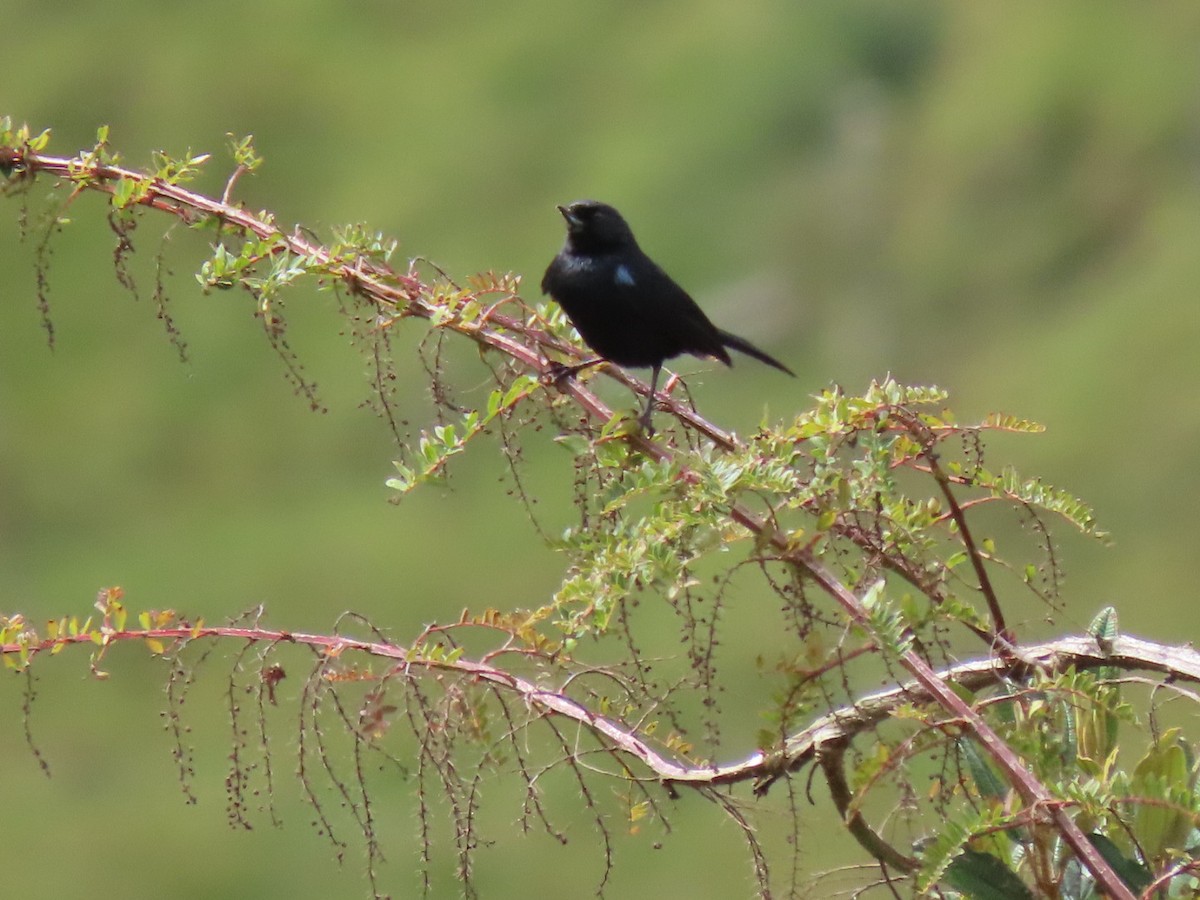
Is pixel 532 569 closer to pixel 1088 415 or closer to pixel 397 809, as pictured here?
pixel 397 809

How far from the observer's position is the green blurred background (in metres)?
17.6

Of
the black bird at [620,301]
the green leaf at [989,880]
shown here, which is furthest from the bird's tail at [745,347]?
the green leaf at [989,880]

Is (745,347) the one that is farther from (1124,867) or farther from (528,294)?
(528,294)

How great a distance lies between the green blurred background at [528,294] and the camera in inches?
692

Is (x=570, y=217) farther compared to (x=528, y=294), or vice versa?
(x=528, y=294)

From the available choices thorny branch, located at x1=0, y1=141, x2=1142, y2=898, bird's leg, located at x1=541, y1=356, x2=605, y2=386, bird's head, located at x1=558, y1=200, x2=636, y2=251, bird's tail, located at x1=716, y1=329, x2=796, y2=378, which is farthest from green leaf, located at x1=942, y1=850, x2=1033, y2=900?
bird's head, located at x1=558, y1=200, x2=636, y2=251

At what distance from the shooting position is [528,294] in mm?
17672

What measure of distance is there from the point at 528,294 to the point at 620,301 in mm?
12856

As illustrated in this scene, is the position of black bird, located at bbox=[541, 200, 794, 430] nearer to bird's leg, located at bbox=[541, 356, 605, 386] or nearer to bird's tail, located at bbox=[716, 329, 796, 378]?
bird's tail, located at bbox=[716, 329, 796, 378]

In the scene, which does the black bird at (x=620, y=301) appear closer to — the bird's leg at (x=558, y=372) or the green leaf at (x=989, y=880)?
the bird's leg at (x=558, y=372)

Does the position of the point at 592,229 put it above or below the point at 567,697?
above

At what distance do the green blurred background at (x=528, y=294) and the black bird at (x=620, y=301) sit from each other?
11.2m

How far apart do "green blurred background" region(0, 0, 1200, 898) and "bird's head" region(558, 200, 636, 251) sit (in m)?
11.2

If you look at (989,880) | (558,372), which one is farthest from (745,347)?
(989,880)
